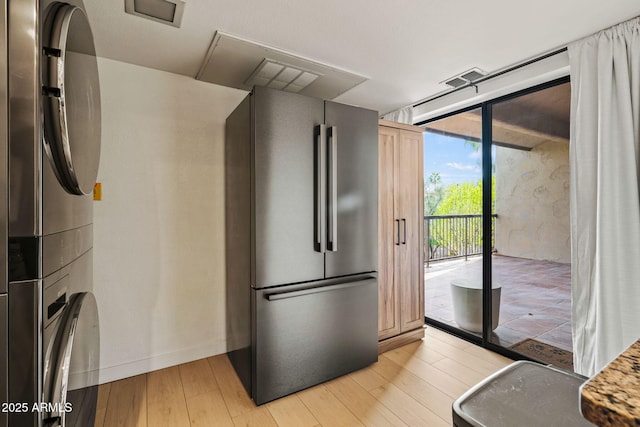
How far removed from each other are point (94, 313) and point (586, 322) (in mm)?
2826

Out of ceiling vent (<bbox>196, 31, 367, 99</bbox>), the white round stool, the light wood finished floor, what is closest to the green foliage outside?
the white round stool

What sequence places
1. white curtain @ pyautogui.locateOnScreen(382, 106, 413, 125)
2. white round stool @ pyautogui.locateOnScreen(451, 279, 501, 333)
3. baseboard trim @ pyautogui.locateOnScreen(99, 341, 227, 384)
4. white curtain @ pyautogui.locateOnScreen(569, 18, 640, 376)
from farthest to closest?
1. white curtain @ pyautogui.locateOnScreen(382, 106, 413, 125)
2. white round stool @ pyautogui.locateOnScreen(451, 279, 501, 333)
3. baseboard trim @ pyautogui.locateOnScreen(99, 341, 227, 384)
4. white curtain @ pyautogui.locateOnScreen(569, 18, 640, 376)

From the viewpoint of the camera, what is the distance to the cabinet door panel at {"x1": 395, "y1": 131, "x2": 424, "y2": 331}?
109 inches

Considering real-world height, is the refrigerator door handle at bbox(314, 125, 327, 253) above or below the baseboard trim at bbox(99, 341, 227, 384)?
above

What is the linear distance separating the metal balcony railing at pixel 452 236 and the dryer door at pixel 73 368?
297cm

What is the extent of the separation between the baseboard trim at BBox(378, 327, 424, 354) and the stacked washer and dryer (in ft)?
7.33

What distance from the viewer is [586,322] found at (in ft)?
6.54

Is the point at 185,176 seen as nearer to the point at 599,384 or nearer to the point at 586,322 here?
the point at 599,384

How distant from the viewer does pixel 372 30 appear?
1902 mm

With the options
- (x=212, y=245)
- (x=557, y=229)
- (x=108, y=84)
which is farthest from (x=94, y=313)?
(x=557, y=229)

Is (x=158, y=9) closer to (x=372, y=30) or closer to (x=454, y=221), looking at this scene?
(x=372, y=30)

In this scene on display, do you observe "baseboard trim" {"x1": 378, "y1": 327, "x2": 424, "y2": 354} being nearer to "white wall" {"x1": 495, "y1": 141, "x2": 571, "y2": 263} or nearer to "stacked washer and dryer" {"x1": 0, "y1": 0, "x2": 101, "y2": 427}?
"white wall" {"x1": 495, "y1": 141, "x2": 571, "y2": 263}

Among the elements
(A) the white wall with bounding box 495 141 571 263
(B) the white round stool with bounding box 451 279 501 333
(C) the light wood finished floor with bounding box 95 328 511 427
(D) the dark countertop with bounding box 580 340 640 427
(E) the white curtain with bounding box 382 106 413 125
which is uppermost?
(E) the white curtain with bounding box 382 106 413 125

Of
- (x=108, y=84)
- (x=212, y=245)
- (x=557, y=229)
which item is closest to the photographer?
(x=108, y=84)
